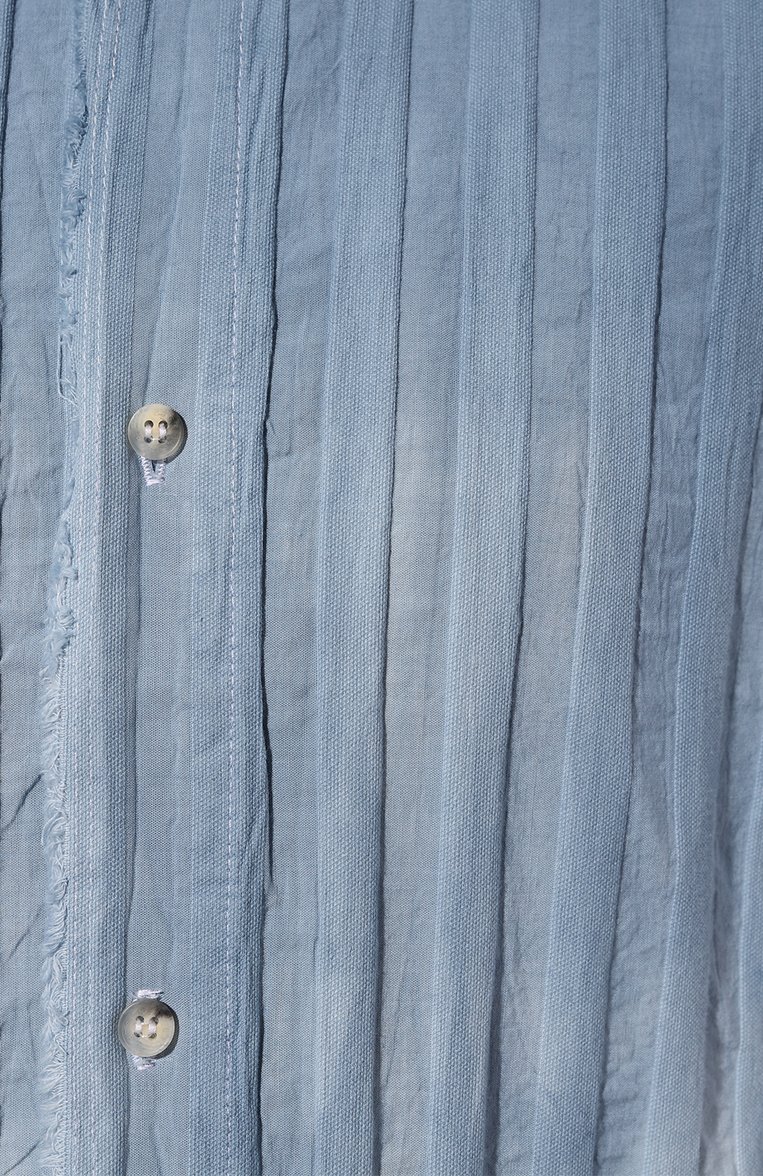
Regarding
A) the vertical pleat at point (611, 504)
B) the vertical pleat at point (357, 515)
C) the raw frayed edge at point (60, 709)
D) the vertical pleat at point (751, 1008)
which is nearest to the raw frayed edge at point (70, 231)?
the raw frayed edge at point (60, 709)

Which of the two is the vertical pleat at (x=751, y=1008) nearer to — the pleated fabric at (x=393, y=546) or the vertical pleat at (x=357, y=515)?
the pleated fabric at (x=393, y=546)

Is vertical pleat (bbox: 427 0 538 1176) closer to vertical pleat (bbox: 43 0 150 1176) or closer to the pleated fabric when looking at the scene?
the pleated fabric

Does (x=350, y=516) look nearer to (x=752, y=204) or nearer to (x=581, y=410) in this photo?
(x=581, y=410)

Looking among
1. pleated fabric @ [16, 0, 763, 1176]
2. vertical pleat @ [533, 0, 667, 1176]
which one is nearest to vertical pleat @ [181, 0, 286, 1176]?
pleated fabric @ [16, 0, 763, 1176]

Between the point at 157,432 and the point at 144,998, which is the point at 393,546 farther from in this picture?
the point at 144,998

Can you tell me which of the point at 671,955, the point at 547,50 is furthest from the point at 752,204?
the point at 671,955

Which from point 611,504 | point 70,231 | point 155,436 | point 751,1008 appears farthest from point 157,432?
point 751,1008
